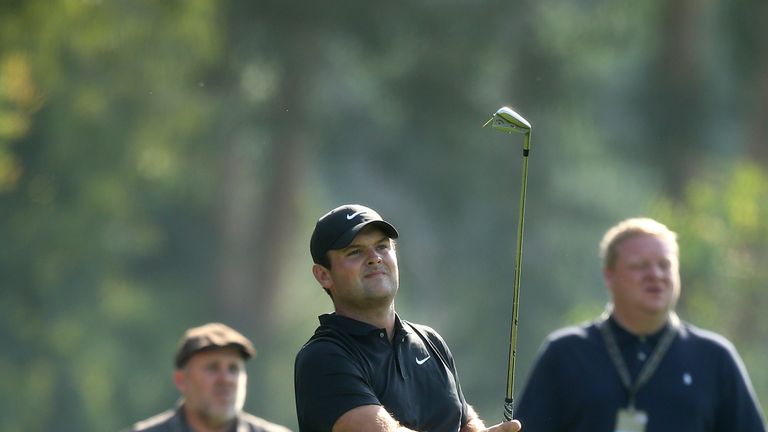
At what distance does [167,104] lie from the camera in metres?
31.2

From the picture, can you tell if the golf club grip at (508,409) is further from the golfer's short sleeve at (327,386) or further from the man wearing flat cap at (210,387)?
the man wearing flat cap at (210,387)

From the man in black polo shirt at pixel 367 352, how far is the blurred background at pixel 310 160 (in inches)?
787

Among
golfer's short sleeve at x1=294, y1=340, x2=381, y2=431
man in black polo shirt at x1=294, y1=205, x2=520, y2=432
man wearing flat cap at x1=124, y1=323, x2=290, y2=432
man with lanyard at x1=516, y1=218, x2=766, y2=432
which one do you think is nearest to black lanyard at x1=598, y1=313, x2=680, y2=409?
man with lanyard at x1=516, y1=218, x2=766, y2=432

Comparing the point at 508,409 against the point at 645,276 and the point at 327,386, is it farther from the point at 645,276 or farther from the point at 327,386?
the point at 645,276

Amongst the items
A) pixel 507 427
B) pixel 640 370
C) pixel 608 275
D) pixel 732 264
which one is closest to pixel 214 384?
pixel 608 275

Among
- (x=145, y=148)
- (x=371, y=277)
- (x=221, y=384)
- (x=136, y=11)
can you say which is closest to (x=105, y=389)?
(x=145, y=148)

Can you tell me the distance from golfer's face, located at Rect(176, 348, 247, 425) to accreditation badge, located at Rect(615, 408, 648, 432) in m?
2.26

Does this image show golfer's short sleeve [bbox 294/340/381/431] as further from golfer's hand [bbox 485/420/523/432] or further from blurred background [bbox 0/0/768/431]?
blurred background [bbox 0/0/768/431]

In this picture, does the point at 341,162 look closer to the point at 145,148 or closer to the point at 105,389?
the point at 145,148

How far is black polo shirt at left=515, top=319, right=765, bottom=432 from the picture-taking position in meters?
8.62

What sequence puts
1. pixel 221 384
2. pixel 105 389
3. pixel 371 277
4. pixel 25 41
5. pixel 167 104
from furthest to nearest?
pixel 167 104
pixel 105 389
pixel 25 41
pixel 221 384
pixel 371 277

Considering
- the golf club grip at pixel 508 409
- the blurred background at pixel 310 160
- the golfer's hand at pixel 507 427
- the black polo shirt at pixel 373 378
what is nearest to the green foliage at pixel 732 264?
the blurred background at pixel 310 160

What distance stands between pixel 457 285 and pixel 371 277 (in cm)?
2536

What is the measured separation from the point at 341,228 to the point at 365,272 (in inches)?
7.1
